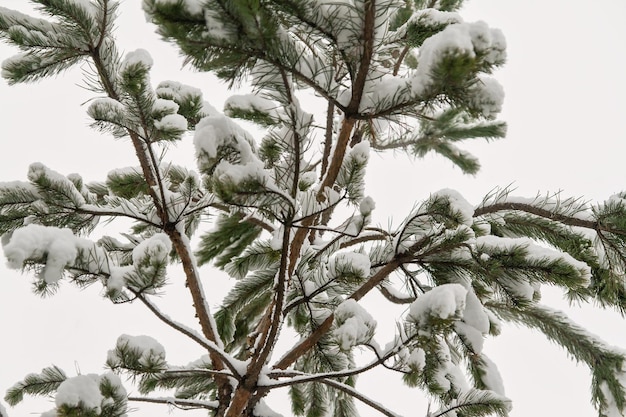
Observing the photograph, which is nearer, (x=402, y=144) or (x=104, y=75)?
(x=104, y=75)

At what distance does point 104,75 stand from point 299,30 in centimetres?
106

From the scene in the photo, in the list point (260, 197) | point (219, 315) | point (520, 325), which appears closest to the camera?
point (260, 197)

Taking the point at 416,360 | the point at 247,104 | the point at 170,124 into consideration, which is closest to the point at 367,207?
the point at 416,360

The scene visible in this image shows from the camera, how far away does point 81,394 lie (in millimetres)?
1370

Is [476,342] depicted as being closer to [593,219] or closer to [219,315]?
[593,219]

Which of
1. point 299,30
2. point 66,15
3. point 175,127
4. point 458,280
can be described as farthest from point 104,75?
point 458,280

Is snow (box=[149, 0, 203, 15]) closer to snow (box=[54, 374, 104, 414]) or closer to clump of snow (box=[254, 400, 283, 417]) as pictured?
snow (box=[54, 374, 104, 414])

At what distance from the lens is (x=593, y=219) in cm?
181

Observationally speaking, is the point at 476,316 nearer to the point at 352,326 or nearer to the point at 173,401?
the point at 352,326

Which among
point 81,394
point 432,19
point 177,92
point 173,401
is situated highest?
point 177,92

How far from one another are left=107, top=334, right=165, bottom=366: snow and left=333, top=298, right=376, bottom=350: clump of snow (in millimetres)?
596

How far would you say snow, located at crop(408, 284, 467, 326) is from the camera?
4.24 feet

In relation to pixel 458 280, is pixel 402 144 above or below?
above

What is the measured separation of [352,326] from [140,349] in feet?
2.31
